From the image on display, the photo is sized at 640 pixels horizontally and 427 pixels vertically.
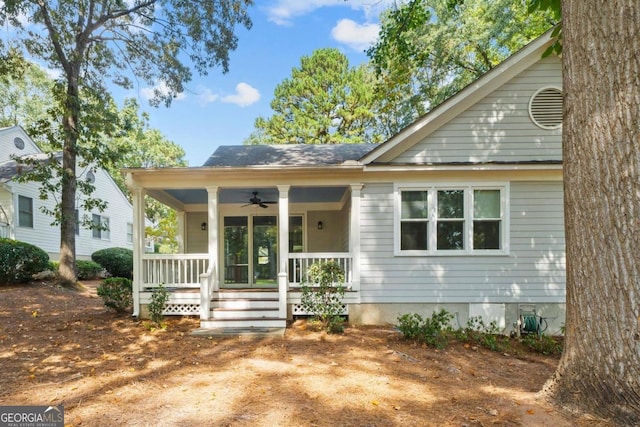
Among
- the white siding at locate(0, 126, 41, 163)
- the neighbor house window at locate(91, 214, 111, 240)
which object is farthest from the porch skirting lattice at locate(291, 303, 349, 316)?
the white siding at locate(0, 126, 41, 163)

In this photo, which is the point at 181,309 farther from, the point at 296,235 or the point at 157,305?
the point at 296,235

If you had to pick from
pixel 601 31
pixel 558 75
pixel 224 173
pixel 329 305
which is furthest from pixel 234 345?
pixel 558 75

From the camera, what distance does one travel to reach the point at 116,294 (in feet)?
23.1

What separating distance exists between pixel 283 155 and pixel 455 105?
164 inches

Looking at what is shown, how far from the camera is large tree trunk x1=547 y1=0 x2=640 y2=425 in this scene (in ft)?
8.94

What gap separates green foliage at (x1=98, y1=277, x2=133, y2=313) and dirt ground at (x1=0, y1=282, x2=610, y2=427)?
2.45ft

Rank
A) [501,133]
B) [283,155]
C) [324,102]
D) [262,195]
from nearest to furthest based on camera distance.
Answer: [501,133]
[283,155]
[262,195]
[324,102]

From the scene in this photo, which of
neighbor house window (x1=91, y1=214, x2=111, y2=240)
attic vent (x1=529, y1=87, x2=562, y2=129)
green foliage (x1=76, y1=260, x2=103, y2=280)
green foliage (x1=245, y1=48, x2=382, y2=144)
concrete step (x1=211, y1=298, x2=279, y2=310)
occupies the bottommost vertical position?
green foliage (x1=76, y1=260, x2=103, y2=280)

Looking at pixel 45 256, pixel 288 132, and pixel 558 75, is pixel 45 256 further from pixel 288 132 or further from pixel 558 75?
pixel 558 75

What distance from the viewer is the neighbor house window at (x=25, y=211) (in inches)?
532

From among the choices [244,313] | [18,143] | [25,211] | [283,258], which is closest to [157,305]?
[244,313]

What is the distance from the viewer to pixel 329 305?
630 centimetres

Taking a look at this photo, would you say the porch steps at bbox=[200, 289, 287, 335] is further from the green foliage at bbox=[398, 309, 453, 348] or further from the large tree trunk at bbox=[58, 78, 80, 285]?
the large tree trunk at bbox=[58, 78, 80, 285]

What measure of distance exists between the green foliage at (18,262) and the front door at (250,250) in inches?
263
